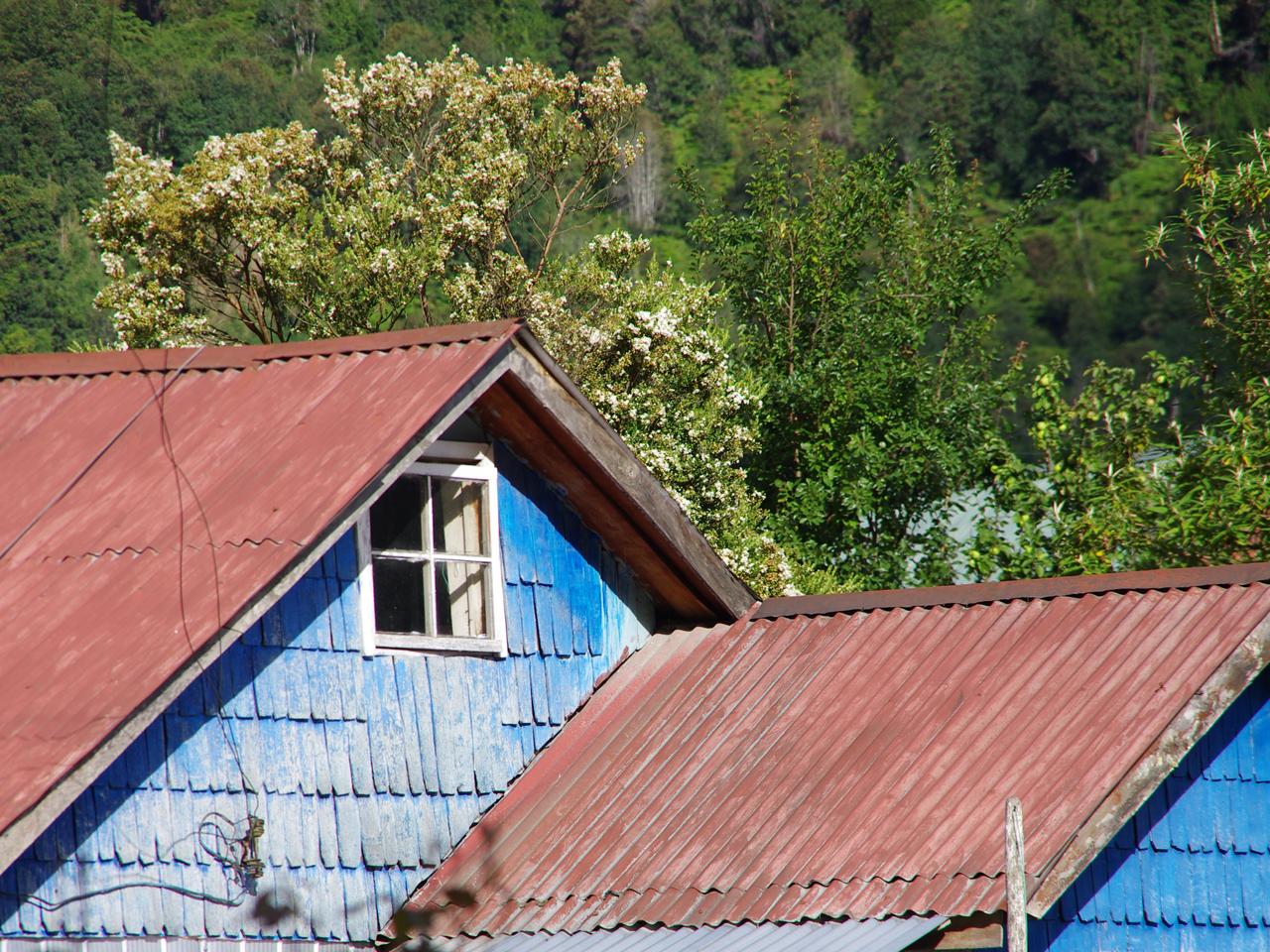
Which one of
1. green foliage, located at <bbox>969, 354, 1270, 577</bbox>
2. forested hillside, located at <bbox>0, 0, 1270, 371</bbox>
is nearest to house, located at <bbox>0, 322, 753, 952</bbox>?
green foliage, located at <bbox>969, 354, 1270, 577</bbox>

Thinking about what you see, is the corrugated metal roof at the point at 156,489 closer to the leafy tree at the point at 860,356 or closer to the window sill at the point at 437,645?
the window sill at the point at 437,645

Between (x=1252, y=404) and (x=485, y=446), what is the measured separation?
11272 millimetres

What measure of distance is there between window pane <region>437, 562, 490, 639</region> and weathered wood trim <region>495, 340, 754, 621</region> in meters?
0.83

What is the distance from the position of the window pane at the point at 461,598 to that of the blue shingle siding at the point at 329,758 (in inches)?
6.3

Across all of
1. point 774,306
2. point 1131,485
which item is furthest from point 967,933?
point 774,306

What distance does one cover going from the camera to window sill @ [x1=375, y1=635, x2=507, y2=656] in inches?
320

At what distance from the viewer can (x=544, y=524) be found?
892 centimetres

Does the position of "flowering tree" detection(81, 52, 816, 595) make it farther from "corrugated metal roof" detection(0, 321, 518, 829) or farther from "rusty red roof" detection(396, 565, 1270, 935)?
"corrugated metal roof" detection(0, 321, 518, 829)

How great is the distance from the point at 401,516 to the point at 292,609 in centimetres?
92

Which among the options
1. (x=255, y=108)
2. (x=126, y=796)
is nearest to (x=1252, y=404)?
(x=126, y=796)

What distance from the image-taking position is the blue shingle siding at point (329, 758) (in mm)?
6895

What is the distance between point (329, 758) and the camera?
7746 millimetres

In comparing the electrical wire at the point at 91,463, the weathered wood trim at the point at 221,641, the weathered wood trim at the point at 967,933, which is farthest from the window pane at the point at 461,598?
the weathered wood trim at the point at 967,933

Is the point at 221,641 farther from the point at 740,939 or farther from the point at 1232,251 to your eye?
the point at 1232,251
